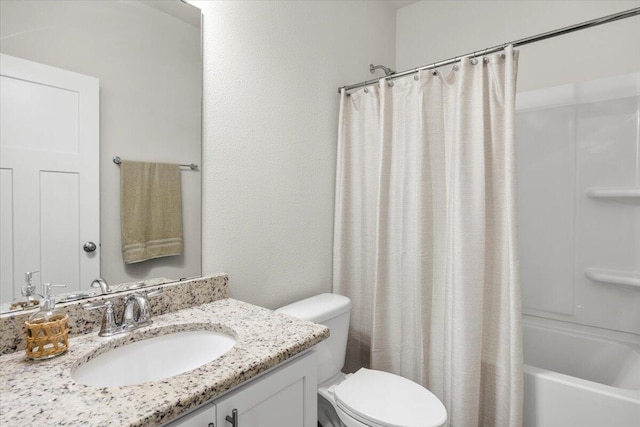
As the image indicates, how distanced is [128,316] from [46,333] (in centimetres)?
22

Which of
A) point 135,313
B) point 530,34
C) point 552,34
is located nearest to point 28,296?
point 135,313

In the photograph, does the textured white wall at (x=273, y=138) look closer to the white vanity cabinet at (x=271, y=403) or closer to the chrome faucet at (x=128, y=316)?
the chrome faucet at (x=128, y=316)

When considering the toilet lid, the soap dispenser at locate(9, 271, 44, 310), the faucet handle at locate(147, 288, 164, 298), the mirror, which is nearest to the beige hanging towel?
the mirror

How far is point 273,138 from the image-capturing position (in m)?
1.65

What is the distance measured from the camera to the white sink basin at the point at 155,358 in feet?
3.00

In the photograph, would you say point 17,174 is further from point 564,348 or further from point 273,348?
point 564,348

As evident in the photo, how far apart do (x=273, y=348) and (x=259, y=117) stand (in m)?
1.08

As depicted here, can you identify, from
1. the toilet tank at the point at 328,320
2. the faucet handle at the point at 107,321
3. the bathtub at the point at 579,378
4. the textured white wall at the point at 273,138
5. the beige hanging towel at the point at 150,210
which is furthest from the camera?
the toilet tank at the point at 328,320

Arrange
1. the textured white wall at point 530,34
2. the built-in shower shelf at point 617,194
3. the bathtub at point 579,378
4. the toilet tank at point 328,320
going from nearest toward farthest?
the bathtub at point 579,378 → the toilet tank at point 328,320 → the built-in shower shelf at point 617,194 → the textured white wall at point 530,34

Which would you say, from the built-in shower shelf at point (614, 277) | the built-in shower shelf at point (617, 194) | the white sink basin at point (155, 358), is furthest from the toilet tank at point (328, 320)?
the built-in shower shelf at point (617, 194)

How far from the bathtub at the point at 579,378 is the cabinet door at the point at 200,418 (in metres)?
1.39

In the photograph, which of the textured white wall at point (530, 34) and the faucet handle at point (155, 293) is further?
the textured white wall at point (530, 34)

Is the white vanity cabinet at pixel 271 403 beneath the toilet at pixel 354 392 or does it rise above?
above

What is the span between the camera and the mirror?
0.94 meters
